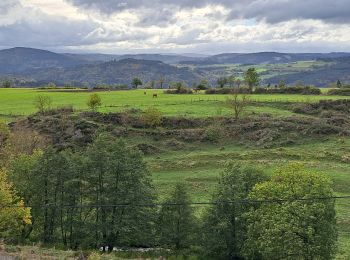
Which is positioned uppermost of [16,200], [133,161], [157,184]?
[133,161]

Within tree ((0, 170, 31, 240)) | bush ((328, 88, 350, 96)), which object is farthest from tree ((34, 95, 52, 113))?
bush ((328, 88, 350, 96))

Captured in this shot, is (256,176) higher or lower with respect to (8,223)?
higher

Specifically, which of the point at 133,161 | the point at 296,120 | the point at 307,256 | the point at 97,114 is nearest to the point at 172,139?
the point at 97,114

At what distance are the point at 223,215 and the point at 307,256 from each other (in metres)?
10.8

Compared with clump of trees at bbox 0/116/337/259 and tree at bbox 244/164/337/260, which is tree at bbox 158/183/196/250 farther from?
tree at bbox 244/164/337/260

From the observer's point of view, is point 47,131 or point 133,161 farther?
point 47,131

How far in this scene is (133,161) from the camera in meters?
50.4

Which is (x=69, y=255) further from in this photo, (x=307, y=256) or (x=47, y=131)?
(x=47, y=131)

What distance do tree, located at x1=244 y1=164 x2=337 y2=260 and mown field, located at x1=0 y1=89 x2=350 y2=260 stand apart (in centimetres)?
912

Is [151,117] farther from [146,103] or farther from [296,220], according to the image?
[296,220]

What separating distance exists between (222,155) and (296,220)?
48783 mm

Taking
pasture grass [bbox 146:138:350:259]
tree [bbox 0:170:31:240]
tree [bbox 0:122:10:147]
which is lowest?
pasture grass [bbox 146:138:350:259]

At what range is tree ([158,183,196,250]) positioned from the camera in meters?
49.8

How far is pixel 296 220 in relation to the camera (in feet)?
127
